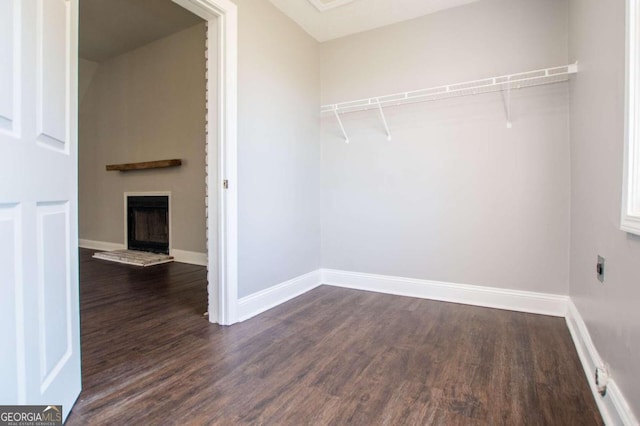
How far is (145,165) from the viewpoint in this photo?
172 inches

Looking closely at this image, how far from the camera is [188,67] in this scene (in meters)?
3.99

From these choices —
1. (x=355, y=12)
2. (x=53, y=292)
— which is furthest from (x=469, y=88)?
(x=53, y=292)

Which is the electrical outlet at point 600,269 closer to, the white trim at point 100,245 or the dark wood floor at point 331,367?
the dark wood floor at point 331,367

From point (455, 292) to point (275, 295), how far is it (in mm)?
1500

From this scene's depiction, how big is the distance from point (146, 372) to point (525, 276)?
2.58 metres

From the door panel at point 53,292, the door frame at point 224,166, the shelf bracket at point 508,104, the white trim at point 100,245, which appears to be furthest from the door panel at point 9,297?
the white trim at point 100,245

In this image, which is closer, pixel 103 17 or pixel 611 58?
pixel 611 58

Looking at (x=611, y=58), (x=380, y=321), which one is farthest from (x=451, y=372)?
(x=611, y=58)

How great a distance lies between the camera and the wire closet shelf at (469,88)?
2.22 meters

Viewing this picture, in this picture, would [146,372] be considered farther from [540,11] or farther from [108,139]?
[108,139]

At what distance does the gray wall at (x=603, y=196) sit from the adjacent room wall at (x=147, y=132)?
3653 millimetres

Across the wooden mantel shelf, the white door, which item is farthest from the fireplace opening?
the white door

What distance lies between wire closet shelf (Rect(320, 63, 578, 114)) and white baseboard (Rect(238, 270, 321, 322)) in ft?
5.45

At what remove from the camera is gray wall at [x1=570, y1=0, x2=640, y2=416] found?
42.8 inches
